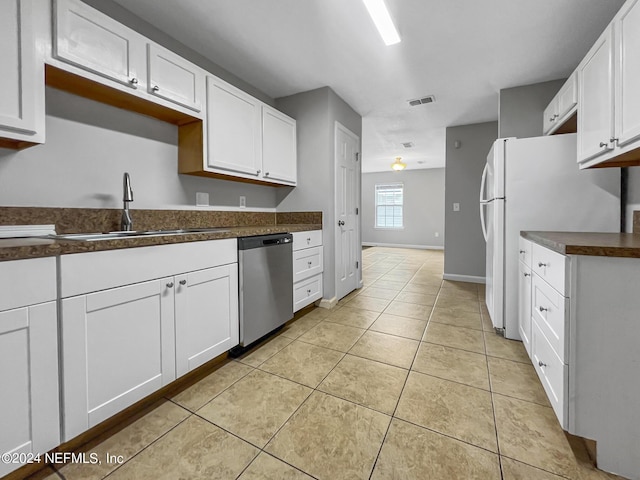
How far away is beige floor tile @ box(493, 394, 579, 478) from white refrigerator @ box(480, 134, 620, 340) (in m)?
0.98

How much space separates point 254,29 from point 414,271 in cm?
433

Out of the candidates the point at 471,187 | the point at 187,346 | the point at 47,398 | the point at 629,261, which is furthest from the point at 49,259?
the point at 471,187

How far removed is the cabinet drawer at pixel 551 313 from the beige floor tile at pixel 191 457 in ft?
4.52

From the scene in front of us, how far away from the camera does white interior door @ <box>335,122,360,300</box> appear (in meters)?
3.15

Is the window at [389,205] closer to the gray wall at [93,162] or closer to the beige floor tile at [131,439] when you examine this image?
the gray wall at [93,162]

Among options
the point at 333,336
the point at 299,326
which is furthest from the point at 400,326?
the point at 299,326

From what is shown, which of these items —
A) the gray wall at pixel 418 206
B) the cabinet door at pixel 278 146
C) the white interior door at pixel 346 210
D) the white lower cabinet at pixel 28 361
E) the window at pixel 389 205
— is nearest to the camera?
the white lower cabinet at pixel 28 361

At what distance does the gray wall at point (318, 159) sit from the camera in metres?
2.99

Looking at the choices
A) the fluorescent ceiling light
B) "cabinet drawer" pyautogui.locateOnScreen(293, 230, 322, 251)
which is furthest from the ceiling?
"cabinet drawer" pyautogui.locateOnScreen(293, 230, 322, 251)

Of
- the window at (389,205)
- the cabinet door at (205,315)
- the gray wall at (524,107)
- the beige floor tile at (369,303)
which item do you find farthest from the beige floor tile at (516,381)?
the window at (389,205)

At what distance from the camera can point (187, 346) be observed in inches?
61.9

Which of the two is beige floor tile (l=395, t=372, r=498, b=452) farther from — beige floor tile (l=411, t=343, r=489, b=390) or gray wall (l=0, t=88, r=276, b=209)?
gray wall (l=0, t=88, r=276, b=209)

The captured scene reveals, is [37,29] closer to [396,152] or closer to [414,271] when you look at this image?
[414,271]

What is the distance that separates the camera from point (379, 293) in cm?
365
